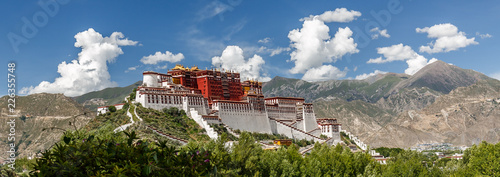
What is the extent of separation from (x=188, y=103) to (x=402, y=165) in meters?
63.4

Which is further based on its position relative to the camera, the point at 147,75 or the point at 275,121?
the point at 275,121

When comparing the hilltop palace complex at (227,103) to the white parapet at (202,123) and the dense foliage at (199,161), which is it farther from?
the dense foliage at (199,161)

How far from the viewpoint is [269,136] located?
121 m

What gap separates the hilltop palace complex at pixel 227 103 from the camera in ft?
364

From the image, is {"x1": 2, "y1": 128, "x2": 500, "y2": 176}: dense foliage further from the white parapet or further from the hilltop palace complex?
the hilltop palace complex

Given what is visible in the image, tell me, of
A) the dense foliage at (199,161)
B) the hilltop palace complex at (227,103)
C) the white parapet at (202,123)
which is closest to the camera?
the dense foliage at (199,161)

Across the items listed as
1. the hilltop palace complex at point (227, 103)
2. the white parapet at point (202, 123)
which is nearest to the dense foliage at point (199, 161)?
the white parapet at point (202, 123)

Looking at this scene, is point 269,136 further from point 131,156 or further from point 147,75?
point 131,156

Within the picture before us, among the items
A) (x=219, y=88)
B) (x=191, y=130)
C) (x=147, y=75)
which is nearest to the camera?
(x=191, y=130)

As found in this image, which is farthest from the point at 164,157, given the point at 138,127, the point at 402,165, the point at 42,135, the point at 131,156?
the point at 42,135

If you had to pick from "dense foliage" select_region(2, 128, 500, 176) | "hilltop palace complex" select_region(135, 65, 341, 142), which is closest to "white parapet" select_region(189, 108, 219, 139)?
"hilltop palace complex" select_region(135, 65, 341, 142)

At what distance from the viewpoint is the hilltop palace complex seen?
110938 mm

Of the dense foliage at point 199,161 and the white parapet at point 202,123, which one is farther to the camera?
the white parapet at point 202,123

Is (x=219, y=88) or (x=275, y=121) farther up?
(x=219, y=88)
